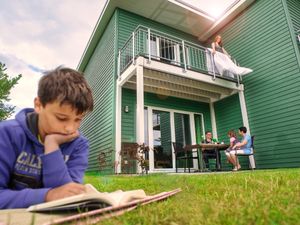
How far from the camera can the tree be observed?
12.6 meters

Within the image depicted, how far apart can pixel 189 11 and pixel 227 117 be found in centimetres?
427

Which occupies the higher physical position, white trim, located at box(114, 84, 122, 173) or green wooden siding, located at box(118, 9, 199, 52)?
green wooden siding, located at box(118, 9, 199, 52)

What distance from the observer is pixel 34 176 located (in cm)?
111

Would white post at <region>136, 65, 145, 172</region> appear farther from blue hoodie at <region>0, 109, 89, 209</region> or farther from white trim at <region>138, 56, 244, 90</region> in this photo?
blue hoodie at <region>0, 109, 89, 209</region>

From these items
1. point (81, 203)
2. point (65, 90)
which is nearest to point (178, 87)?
point (65, 90)

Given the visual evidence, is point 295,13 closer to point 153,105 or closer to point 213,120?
point 213,120

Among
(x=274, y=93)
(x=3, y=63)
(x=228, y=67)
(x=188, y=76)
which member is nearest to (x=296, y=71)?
(x=274, y=93)

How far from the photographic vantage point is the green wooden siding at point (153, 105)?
7007mm

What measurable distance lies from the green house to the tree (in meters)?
6.63

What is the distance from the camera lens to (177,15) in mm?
8508

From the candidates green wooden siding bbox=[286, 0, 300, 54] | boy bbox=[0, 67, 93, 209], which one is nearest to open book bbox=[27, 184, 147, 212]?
boy bbox=[0, 67, 93, 209]

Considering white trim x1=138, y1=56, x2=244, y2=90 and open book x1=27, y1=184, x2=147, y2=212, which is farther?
white trim x1=138, y1=56, x2=244, y2=90

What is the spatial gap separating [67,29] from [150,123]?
861 centimetres

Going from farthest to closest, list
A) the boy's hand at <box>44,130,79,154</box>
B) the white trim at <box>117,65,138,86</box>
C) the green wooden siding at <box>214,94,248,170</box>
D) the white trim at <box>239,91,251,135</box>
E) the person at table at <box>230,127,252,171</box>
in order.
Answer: the green wooden siding at <box>214,94,248,170</box>
the white trim at <box>239,91,251,135</box>
the white trim at <box>117,65,138,86</box>
the person at table at <box>230,127,252,171</box>
the boy's hand at <box>44,130,79,154</box>
